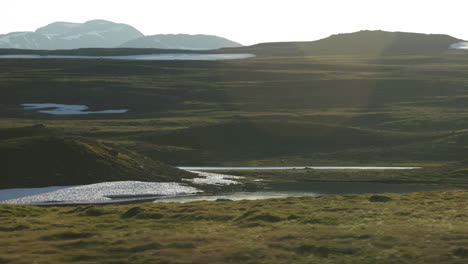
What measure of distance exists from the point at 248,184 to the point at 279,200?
25031mm

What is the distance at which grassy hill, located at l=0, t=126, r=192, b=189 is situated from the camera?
258ft

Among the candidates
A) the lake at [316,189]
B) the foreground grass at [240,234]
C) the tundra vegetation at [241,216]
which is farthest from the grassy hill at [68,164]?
the foreground grass at [240,234]

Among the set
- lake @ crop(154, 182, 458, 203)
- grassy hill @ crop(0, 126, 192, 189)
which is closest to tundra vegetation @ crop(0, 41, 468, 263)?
grassy hill @ crop(0, 126, 192, 189)

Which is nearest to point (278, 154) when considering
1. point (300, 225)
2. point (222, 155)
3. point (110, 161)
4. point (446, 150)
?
point (222, 155)

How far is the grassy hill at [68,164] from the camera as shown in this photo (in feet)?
258

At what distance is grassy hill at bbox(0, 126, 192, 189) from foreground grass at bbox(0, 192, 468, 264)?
70.3 ft

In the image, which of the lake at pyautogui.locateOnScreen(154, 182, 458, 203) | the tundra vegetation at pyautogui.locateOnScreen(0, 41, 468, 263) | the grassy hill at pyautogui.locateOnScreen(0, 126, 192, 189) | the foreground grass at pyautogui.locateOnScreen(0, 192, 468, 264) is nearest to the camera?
the foreground grass at pyautogui.locateOnScreen(0, 192, 468, 264)

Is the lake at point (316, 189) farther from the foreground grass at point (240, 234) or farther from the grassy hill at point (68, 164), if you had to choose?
the foreground grass at point (240, 234)

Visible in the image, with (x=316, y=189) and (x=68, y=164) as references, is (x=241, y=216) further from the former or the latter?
(x=68, y=164)

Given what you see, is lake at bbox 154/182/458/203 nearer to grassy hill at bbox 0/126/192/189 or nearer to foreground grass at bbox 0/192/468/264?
grassy hill at bbox 0/126/192/189

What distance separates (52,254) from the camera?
3319 cm

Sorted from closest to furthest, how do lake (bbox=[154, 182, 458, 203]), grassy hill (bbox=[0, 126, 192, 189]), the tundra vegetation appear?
the tundra vegetation < lake (bbox=[154, 182, 458, 203]) < grassy hill (bbox=[0, 126, 192, 189])

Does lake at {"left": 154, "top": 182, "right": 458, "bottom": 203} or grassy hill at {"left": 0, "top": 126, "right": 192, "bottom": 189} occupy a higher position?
grassy hill at {"left": 0, "top": 126, "right": 192, "bottom": 189}

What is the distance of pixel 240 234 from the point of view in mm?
38812
